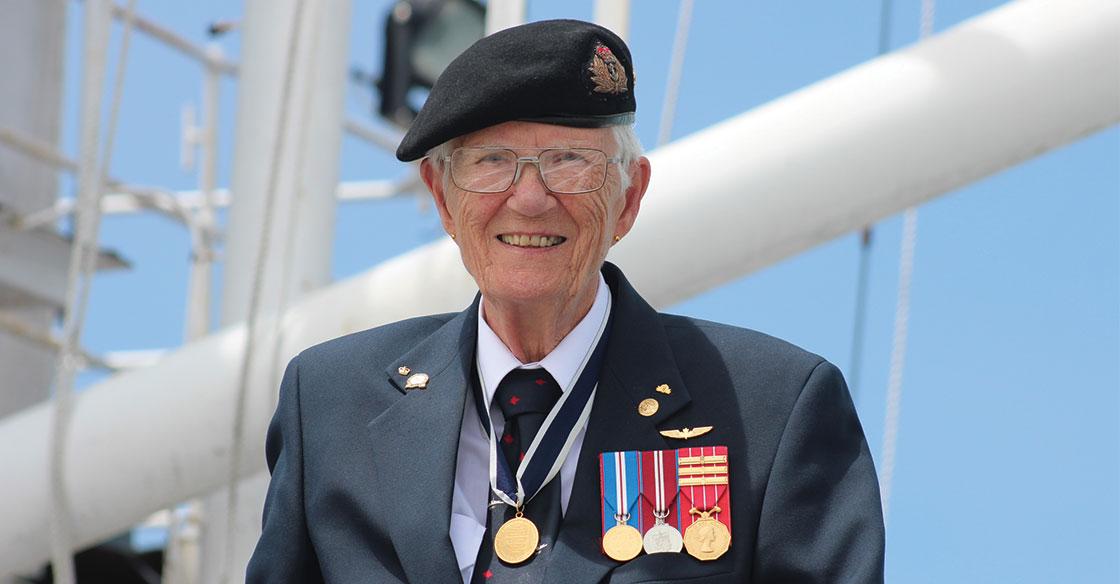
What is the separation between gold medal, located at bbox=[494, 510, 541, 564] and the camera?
8.16ft

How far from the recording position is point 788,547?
2.45 m

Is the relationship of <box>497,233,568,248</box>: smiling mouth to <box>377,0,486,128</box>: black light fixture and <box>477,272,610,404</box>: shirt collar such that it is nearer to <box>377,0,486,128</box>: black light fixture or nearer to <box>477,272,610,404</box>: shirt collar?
<box>477,272,610,404</box>: shirt collar

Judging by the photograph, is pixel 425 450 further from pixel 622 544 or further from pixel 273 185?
pixel 273 185

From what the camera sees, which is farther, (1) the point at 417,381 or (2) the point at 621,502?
(1) the point at 417,381

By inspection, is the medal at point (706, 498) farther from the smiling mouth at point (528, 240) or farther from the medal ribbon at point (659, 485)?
the smiling mouth at point (528, 240)

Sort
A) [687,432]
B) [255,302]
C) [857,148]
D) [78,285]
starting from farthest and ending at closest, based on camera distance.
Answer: [78,285]
[255,302]
[857,148]
[687,432]

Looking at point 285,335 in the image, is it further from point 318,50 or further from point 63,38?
point 63,38

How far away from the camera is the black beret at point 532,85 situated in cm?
253

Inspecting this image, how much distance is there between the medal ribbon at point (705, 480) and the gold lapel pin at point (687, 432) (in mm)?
19

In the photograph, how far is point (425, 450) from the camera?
259cm

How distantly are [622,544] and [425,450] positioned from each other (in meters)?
0.29

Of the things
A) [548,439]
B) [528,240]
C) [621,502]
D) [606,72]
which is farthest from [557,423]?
[606,72]

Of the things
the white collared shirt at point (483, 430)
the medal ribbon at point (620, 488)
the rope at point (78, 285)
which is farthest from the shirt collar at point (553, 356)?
the rope at point (78, 285)

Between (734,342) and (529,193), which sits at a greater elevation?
(529,193)
